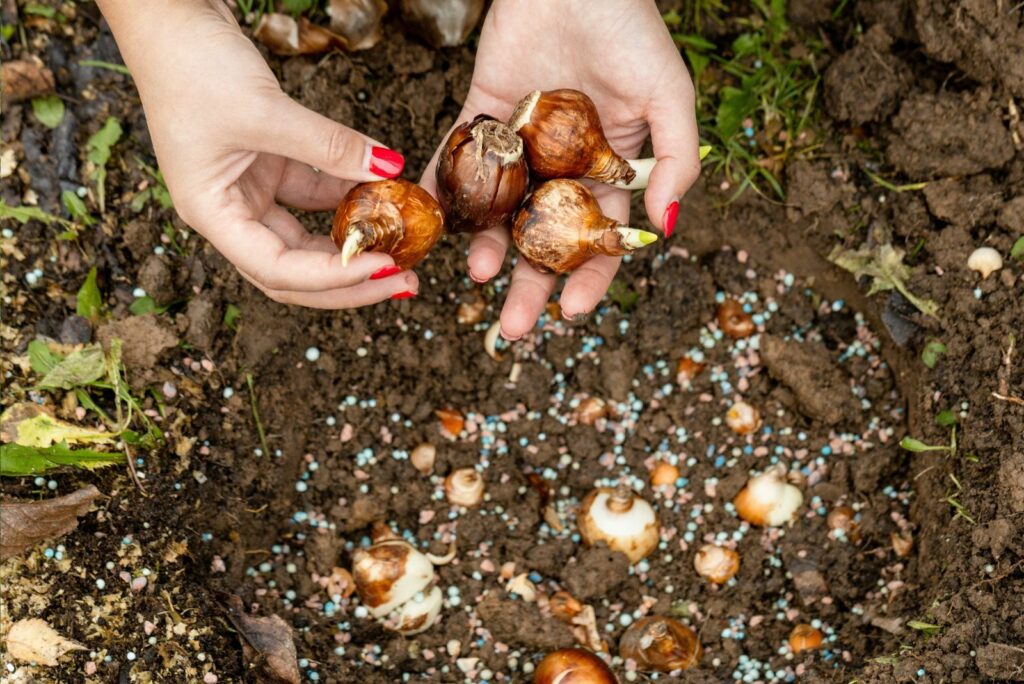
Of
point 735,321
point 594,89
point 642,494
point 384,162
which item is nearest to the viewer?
point 384,162

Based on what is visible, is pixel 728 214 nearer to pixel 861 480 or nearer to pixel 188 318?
pixel 861 480

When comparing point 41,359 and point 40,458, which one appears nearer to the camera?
point 40,458

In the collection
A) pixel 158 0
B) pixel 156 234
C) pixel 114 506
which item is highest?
pixel 158 0

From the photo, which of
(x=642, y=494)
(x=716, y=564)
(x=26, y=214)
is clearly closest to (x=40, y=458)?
(x=26, y=214)

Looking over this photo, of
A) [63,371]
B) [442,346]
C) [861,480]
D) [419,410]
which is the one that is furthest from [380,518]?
[861,480]

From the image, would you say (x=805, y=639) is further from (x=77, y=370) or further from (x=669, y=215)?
(x=77, y=370)

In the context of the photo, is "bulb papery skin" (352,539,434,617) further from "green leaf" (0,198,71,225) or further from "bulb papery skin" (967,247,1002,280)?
"bulb papery skin" (967,247,1002,280)
